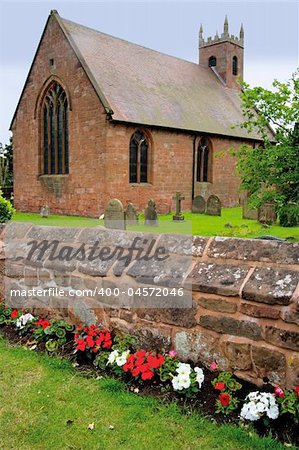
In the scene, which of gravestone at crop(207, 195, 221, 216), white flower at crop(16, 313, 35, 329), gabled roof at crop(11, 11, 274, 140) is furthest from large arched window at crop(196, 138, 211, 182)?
white flower at crop(16, 313, 35, 329)

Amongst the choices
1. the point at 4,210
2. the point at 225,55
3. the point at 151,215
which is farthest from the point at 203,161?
the point at 4,210

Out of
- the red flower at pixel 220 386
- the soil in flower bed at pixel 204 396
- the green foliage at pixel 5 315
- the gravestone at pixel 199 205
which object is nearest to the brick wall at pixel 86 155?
the gravestone at pixel 199 205

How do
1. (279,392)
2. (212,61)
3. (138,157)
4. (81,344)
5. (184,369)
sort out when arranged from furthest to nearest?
(212,61)
(138,157)
(81,344)
(184,369)
(279,392)

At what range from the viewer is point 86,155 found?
19203 millimetres

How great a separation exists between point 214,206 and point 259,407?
16475mm

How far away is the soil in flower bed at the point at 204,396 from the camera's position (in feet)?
8.90

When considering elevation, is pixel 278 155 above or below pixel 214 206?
above

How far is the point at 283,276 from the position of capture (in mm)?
2977

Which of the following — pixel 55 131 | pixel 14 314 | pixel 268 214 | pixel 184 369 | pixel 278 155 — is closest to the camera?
pixel 184 369

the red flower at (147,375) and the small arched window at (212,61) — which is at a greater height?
the small arched window at (212,61)

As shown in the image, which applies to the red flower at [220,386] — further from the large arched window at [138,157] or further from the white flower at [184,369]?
the large arched window at [138,157]

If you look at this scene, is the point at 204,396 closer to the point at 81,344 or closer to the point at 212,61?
the point at 81,344

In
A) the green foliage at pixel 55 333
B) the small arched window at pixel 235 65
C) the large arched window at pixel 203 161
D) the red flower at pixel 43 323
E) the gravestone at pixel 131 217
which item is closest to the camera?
the green foliage at pixel 55 333

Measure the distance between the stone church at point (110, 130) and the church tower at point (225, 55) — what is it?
17.4ft
